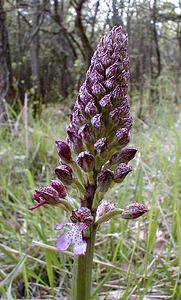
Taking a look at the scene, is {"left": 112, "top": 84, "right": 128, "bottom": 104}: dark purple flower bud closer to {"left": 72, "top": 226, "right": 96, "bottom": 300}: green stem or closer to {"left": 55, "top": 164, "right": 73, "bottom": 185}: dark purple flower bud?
{"left": 55, "top": 164, "right": 73, "bottom": 185}: dark purple flower bud

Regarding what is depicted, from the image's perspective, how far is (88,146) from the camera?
1127 mm

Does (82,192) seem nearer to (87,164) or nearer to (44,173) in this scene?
(87,164)

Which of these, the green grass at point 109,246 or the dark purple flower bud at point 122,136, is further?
the green grass at point 109,246

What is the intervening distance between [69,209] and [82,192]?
0.06 meters

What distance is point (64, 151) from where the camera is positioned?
1142 mm

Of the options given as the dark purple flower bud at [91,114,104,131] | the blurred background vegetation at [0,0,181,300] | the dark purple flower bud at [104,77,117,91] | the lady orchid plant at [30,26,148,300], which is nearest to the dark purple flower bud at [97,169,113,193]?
the lady orchid plant at [30,26,148,300]

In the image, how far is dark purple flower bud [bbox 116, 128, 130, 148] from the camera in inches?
43.1

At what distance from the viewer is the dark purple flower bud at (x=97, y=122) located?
42.6 inches

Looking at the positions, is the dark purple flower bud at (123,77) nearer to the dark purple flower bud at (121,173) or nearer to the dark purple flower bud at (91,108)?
the dark purple flower bud at (91,108)

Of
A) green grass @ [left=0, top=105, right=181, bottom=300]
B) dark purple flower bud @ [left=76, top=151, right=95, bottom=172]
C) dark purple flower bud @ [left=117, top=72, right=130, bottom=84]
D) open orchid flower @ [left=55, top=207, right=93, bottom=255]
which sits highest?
dark purple flower bud @ [left=117, top=72, right=130, bottom=84]

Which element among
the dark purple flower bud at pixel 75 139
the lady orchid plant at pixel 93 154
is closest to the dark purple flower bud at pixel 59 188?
the lady orchid plant at pixel 93 154

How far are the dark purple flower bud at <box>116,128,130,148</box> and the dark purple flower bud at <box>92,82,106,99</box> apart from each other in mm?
104

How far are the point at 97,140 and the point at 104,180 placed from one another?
0.11 metres

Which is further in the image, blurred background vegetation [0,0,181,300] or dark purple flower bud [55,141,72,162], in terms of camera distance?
blurred background vegetation [0,0,181,300]
